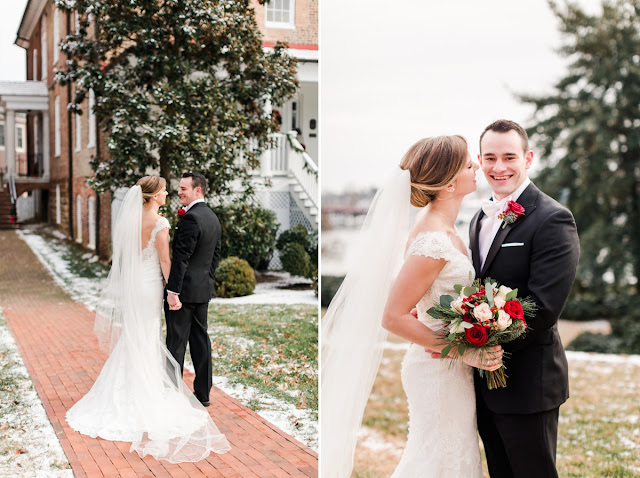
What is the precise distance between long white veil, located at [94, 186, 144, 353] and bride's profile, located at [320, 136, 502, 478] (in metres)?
1.92

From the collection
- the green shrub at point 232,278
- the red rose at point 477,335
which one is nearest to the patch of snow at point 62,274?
the green shrub at point 232,278

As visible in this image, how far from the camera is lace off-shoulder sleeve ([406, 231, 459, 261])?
2416mm

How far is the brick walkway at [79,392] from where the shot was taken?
145 inches

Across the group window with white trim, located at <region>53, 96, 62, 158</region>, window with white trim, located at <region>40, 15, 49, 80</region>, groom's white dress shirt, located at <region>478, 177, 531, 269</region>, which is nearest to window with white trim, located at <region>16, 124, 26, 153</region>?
window with white trim, located at <region>53, 96, 62, 158</region>

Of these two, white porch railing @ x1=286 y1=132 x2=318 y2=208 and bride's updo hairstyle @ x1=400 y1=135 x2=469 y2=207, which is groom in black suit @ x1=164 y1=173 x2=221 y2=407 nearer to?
bride's updo hairstyle @ x1=400 y1=135 x2=469 y2=207

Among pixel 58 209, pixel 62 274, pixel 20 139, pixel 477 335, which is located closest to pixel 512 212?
pixel 477 335

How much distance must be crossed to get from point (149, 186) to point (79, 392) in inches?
68.1

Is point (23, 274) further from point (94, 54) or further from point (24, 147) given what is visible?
point (94, 54)

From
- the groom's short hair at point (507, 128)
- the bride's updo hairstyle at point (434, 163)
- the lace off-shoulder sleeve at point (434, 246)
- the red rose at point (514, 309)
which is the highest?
the groom's short hair at point (507, 128)

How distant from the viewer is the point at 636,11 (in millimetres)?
13750

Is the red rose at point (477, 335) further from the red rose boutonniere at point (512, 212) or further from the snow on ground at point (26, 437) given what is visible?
the snow on ground at point (26, 437)

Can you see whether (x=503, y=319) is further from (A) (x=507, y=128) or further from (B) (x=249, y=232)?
(B) (x=249, y=232)

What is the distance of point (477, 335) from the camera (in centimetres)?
224

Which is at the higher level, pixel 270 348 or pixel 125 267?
pixel 125 267
